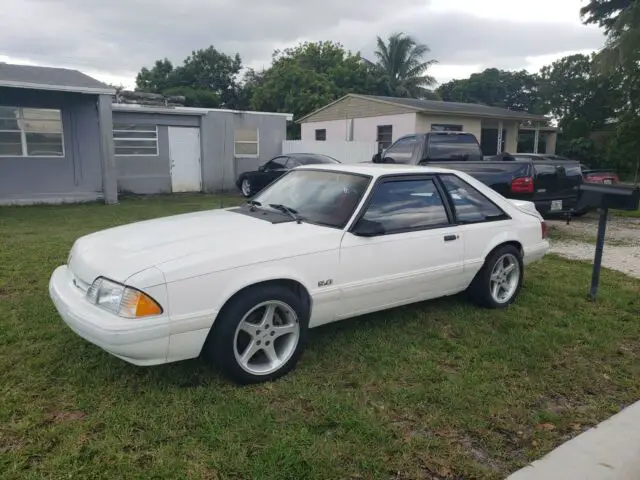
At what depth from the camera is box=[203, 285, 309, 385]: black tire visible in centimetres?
325

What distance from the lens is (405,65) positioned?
38.6 metres

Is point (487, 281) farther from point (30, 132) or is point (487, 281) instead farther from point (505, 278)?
point (30, 132)

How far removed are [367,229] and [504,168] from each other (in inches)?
231

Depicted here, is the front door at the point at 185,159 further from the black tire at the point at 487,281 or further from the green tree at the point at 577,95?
the green tree at the point at 577,95

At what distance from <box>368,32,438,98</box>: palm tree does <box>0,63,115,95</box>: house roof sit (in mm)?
27062

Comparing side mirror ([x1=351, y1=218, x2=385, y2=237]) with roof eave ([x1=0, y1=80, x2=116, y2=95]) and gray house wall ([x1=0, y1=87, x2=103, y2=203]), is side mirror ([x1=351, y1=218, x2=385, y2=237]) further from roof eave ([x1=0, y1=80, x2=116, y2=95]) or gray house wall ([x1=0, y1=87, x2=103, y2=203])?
gray house wall ([x1=0, y1=87, x2=103, y2=203])

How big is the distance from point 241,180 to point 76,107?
17.5ft

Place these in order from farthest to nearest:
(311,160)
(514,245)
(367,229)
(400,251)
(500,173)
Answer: (311,160) < (500,173) < (514,245) < (400,251) < (367,229)

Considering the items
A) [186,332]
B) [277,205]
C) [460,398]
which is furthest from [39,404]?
[460,398]

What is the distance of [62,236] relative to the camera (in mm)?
8648

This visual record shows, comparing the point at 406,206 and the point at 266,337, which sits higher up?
the point at 406,206

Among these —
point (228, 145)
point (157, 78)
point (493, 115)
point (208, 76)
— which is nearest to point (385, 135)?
point (493, 115)

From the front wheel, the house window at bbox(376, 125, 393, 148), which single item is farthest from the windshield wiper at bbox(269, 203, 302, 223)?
the house window at bbox(376, 125, 393, 148)

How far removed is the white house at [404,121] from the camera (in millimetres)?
20875
